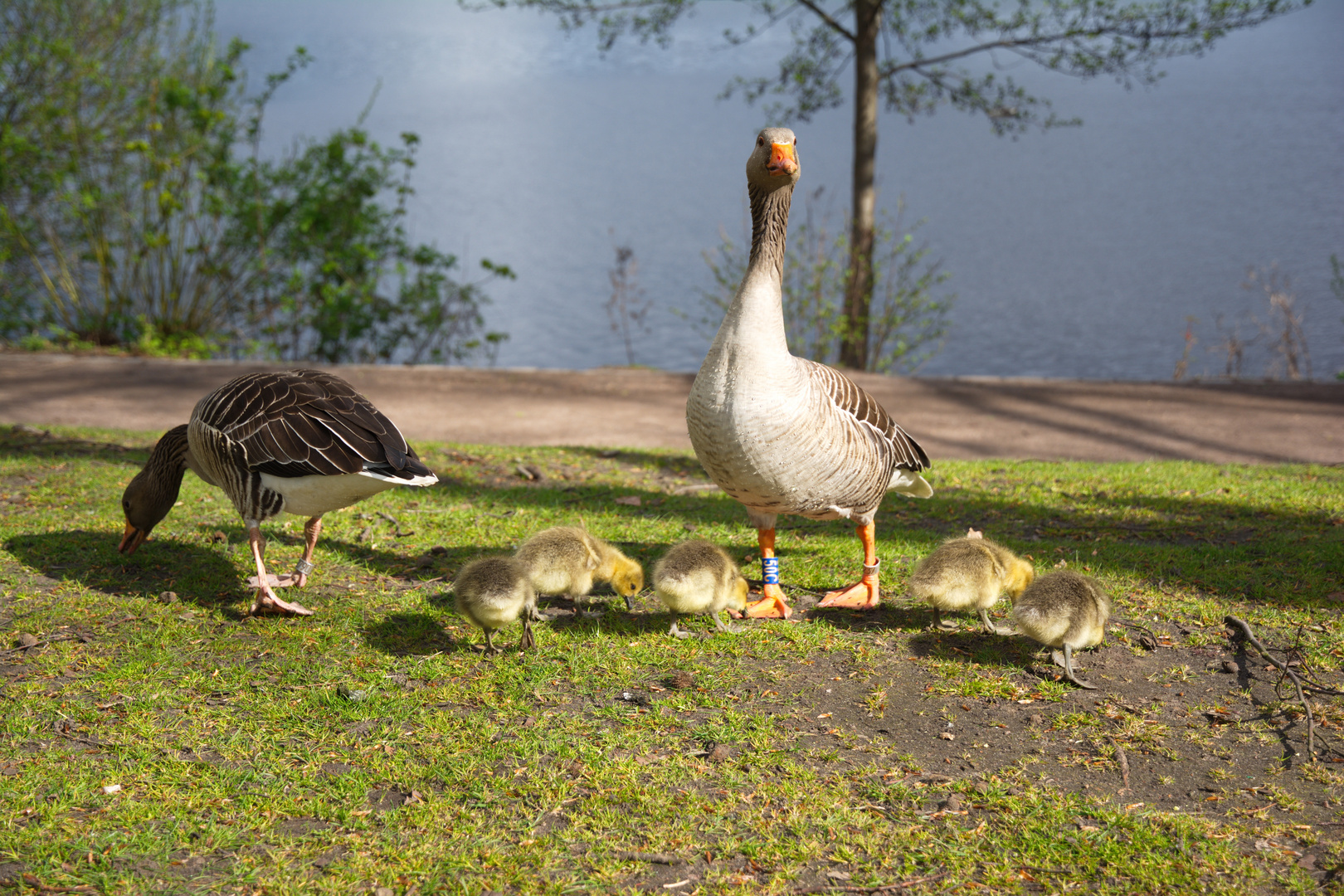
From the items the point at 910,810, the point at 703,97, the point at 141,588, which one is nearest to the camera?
the point at 910,810

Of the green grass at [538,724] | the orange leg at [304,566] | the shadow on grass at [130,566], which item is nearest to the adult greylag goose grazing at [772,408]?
the green grass at [538,724]

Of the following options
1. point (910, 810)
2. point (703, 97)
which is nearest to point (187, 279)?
point (910, 810)

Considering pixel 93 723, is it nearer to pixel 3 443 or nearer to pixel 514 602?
pixel 514 602

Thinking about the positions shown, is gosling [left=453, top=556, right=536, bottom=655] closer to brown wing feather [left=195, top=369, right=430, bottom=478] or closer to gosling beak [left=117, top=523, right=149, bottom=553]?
brown wing feather [left=195, top=369, right=430, bottom=478]

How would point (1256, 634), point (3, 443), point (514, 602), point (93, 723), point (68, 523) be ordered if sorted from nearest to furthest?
point (93, 723) < point (514, 602) < point (1256, 634) < point (68, 523) < point (3, 443)

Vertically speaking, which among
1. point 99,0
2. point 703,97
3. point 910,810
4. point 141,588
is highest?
point 703,97

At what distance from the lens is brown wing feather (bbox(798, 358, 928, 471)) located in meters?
4.88

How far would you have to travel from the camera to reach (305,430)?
4590 mm

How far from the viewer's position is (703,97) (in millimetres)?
44094

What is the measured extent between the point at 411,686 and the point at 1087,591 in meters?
3.09

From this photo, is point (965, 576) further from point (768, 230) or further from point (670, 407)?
point (670, 407)

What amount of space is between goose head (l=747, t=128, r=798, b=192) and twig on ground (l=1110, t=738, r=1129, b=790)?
2.81 m

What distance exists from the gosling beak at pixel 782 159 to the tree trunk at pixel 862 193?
→ 33.1 feet

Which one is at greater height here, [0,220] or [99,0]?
[99,0]
